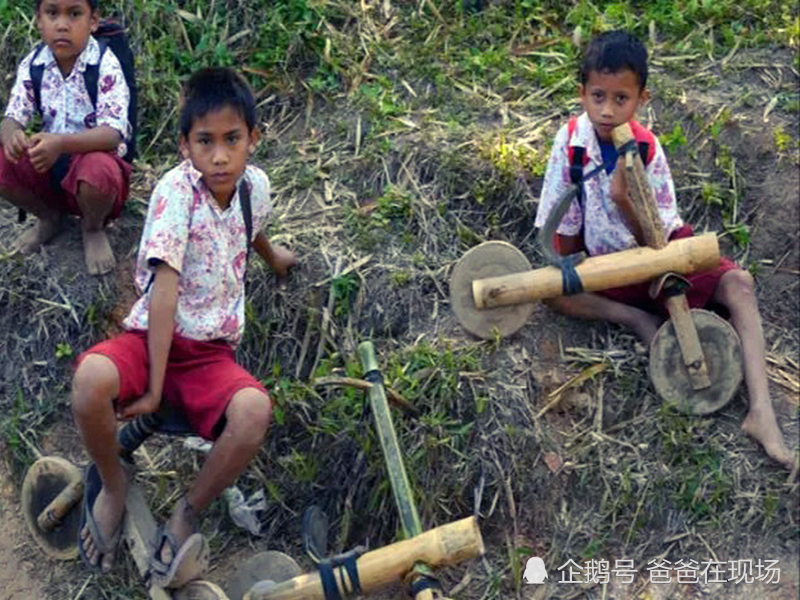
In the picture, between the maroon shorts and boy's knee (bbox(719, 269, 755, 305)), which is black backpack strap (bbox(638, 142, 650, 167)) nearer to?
the maroon shorts

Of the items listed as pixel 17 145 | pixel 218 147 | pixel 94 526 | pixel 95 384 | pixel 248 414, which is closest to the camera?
pixel 95 384

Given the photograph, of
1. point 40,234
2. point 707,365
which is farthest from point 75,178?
point 707,365

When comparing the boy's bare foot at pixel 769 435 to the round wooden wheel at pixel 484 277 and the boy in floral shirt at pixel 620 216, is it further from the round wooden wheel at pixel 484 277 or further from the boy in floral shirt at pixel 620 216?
the round wooden wheel at pixel 484 277

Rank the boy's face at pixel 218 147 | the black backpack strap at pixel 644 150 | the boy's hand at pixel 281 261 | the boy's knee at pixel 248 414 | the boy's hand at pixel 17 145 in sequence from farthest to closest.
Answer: the boy's hand at pixel 281 261 → the boy's hand at pixel 17 145 → the black backpack strap at pixel 644 150 → the boy's face at pixel 218 147 → the boy's knee at pixel 248 414

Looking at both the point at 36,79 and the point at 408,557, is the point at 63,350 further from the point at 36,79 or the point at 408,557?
the point at 408,557

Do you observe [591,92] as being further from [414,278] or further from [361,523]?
[361,523]

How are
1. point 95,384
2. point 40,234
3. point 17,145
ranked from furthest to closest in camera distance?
point 40,234, point 17,145, point 95,384

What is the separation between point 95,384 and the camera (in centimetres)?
472

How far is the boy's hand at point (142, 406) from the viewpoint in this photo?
479cm

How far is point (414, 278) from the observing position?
5695 millimetres

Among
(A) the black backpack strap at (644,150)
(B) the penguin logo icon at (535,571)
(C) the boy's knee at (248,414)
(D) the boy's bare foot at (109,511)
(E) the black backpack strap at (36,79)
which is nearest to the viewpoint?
(C) the boy's knee at (248,414)

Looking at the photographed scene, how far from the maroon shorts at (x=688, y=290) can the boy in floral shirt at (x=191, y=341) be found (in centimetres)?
129

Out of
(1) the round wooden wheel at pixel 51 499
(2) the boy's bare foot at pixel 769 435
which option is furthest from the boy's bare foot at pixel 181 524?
(2) the boy's bare foot at pixel 769 435

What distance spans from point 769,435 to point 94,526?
2.18m
